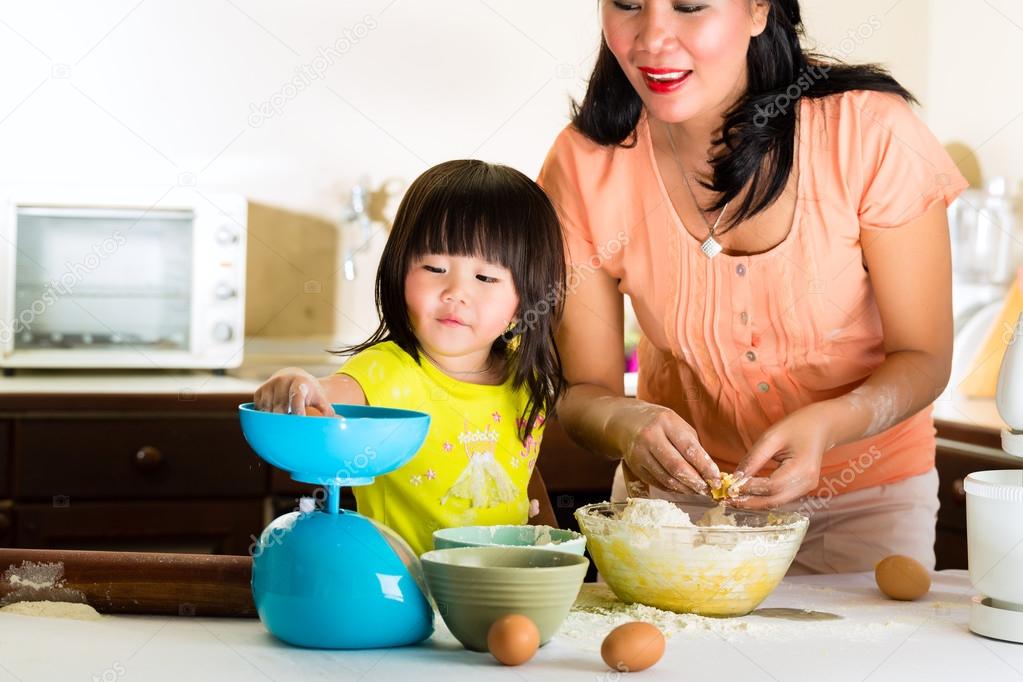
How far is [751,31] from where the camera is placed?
1.41 metres

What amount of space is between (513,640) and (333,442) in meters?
0.20

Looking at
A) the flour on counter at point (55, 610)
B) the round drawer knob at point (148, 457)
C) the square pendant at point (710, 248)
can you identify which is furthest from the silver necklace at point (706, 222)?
the round drawer knob at point (148, 457)

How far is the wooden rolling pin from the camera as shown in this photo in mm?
983

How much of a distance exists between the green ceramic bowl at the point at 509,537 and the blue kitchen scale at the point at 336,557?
9 centimetres

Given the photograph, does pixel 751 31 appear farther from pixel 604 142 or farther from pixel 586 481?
pixel 586 481

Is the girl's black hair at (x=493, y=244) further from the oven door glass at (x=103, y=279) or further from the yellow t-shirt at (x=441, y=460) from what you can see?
the oven door glass at (x=103, y=279)

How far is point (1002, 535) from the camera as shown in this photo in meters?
0.99

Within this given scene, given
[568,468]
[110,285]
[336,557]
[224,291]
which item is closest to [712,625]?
[336,557]

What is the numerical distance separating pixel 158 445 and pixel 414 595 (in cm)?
157

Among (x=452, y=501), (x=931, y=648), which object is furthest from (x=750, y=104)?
(x=931, y=648)

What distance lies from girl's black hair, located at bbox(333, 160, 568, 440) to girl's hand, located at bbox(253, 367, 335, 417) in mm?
328

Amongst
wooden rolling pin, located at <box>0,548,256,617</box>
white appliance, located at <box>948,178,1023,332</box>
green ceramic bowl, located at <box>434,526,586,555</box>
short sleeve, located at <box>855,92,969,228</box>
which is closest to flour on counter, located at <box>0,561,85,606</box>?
wooden rolling pin, located at <box>0,548,256,617</box>

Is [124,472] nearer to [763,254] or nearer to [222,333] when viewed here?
[222,333]

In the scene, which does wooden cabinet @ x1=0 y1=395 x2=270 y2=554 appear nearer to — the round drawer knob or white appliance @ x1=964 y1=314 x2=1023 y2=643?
the round drawer knob
